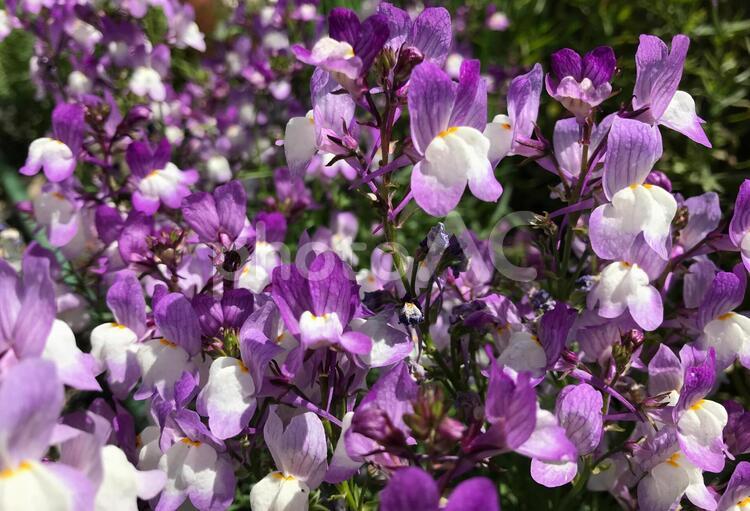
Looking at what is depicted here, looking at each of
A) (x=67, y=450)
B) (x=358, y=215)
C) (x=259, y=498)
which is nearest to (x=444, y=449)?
(x=259, y=498)

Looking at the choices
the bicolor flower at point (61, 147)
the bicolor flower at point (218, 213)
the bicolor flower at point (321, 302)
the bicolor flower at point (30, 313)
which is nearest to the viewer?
the bicolor flower at point (30, 313)

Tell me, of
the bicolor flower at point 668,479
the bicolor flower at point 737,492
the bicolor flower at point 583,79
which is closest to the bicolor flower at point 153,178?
the bicolor flower at point 583,79

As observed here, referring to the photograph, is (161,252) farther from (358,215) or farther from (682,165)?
(682,165)

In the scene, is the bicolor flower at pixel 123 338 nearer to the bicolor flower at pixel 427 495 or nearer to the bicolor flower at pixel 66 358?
the bicolor flower at pixel 66 358

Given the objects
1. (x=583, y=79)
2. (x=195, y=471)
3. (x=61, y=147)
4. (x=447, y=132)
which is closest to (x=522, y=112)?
(x=583, y=79)

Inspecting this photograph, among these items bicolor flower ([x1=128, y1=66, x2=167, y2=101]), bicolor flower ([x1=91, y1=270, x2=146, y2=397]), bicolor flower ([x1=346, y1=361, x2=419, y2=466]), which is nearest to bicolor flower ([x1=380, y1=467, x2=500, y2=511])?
bicolor flower ([x1=346, y1=361, x2=419, y2=466])

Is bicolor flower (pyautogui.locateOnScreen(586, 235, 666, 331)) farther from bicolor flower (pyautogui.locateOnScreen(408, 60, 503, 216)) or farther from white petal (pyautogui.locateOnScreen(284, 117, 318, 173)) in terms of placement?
white petal (pyautogui.locateOnScreen(284, 117, 318, 173))

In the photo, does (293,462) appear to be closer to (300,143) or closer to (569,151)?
(300,143)
